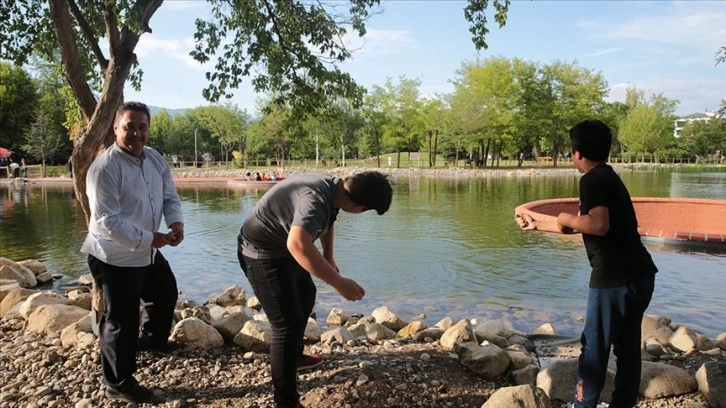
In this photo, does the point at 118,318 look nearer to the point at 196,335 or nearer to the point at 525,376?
the point at 196,335

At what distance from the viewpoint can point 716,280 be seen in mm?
8477

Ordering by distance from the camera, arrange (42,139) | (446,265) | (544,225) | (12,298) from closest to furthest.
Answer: (544,225)
(12,298)
(446,265)
(42,139)

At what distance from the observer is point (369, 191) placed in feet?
8.47

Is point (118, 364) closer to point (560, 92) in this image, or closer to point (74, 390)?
point (74, 390)

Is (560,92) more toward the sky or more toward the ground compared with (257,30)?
more toward the sky

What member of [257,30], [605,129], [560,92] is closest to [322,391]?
[605,129]

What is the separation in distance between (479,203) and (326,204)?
1832cm

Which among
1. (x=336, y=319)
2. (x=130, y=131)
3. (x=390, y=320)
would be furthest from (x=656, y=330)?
(x=130, y=131)

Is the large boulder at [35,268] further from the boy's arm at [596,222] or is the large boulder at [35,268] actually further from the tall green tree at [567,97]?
the tall green tree at [567,97]

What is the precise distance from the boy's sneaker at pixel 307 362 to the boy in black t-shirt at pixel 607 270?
1.56m

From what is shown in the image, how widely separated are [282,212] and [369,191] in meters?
0.46

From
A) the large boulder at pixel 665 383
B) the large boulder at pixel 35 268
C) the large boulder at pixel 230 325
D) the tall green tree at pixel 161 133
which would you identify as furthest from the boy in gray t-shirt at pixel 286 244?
the tall green tree at pixel 161 133

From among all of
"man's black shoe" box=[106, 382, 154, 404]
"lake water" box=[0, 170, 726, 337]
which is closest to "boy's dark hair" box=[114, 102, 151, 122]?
"man's black shoe" box=[106, 382, 154, 404]

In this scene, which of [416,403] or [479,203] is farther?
[479,203]
